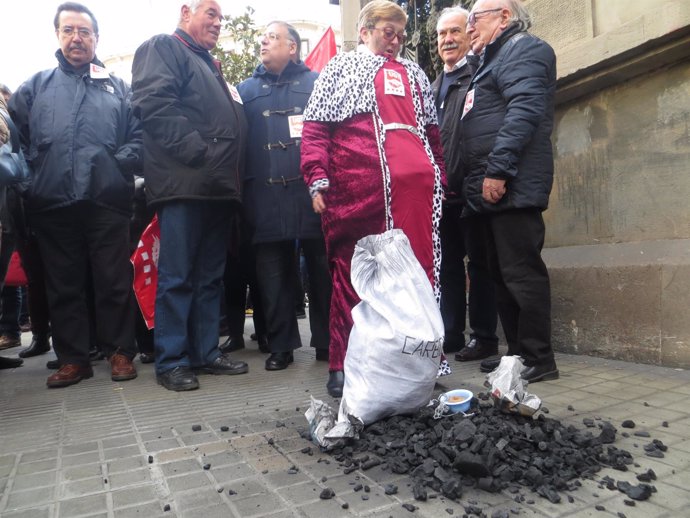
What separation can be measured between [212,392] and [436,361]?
4.61ft

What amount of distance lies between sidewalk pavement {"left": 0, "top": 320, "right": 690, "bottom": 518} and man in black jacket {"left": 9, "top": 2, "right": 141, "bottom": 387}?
1.12ft

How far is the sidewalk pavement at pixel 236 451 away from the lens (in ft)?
5.37

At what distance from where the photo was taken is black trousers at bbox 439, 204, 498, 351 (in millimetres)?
3832

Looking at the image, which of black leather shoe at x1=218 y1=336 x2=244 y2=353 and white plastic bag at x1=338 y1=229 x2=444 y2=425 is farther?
black leather shoe at x1=218 y1=336 x2=244 y2=353

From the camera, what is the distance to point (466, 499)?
1650mm

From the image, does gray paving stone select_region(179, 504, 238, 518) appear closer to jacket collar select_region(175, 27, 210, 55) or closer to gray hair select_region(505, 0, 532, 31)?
jacket collar select_region(175, 27, 210, 55)

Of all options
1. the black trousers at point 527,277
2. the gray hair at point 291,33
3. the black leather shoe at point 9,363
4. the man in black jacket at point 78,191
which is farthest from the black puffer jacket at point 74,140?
the black trousers at point 527,277

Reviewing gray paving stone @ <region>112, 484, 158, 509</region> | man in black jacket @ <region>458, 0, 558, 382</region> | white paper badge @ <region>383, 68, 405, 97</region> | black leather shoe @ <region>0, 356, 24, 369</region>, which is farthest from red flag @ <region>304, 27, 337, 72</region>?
gray paving stone @ <region>112, 484, 158, 509</region>

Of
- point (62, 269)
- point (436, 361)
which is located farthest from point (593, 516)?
point (62, 269)

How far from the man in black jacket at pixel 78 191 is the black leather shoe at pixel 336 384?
1.45 metres

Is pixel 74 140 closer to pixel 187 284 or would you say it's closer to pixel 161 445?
pixel 187 284

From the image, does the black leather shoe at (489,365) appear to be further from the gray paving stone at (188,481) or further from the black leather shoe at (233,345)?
the black leather shoe at (233,345)

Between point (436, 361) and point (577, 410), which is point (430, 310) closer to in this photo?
point (436, 361)

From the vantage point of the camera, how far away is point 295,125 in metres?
3.74
